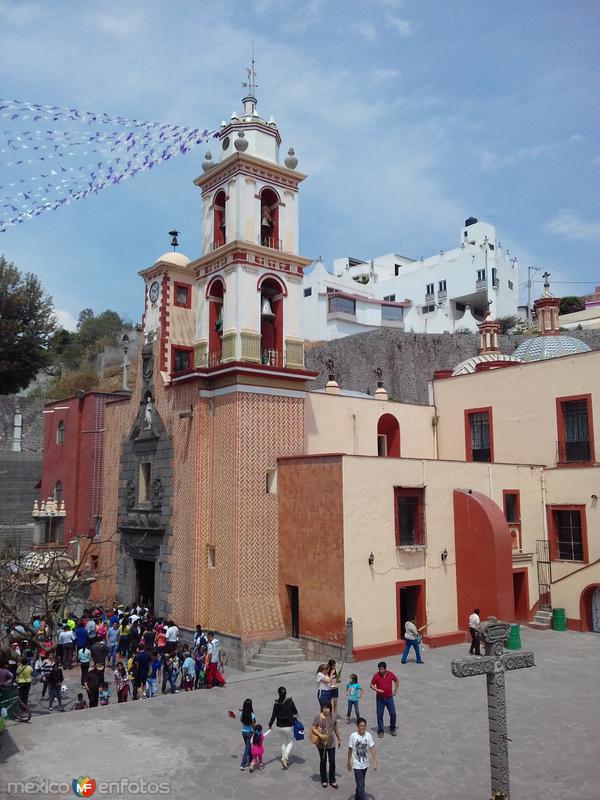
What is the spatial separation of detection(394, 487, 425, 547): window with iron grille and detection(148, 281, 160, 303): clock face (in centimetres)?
1116

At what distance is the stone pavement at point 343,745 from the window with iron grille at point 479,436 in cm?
1171

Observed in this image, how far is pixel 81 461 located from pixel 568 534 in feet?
66.2

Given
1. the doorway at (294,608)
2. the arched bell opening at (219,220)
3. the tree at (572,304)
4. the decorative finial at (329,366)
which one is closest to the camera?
the doorway at (294,608)

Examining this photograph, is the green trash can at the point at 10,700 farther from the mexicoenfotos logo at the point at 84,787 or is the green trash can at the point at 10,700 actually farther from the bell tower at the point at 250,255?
the bell tower at the point at 250,255

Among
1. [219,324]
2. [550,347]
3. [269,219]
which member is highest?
[269,219]

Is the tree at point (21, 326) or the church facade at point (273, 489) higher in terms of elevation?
the tree at point (21, 326)

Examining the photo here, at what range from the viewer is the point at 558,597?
23.2 meters

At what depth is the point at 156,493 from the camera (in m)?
23.3

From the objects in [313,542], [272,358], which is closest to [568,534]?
[313,542]

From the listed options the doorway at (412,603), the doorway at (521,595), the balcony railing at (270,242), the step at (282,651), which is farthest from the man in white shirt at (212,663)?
the balcony railing at (270,242)

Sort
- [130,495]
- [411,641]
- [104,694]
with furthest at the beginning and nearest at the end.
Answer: [130,495]
[411,641]
[104,694]

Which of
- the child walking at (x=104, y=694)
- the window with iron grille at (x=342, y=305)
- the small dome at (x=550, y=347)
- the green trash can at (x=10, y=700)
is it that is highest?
the window with iron grille at (x=342, y=305)

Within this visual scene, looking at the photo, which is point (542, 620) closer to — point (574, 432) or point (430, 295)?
point (574, 432)

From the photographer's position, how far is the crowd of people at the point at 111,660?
48.4 ft
